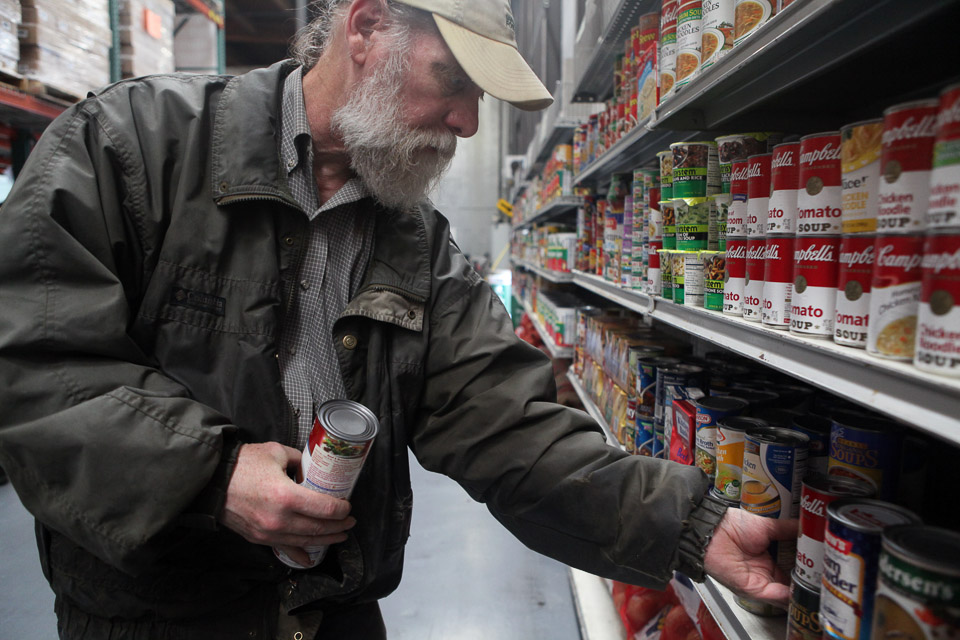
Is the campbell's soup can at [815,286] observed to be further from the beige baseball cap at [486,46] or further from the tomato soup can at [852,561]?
the beige baseball cap at [486,46]

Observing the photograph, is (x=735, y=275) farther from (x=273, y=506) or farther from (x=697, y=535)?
(x=273, y=506)

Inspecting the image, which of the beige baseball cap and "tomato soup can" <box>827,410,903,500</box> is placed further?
the beige baseball cap

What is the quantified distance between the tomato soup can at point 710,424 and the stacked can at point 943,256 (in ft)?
2.23

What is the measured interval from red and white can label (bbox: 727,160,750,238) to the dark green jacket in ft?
1.59

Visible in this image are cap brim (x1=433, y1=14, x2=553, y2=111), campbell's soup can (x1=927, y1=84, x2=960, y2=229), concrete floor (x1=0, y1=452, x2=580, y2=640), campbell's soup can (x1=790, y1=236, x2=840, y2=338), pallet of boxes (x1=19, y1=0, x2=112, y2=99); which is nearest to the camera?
campbell's soup can (x1=927, y1=84, x2=960, y2=229)

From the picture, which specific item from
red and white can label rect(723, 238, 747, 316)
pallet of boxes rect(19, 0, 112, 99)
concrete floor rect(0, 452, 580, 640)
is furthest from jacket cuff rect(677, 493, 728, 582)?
pallet of boxes rect(19, 0, 112, 99)

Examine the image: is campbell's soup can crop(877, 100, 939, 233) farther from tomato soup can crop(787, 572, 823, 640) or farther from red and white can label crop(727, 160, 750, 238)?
tomato soup can crop(787, 572, 823, 640)

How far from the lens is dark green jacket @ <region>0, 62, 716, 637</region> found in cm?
98

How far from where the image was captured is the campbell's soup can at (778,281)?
93 cm

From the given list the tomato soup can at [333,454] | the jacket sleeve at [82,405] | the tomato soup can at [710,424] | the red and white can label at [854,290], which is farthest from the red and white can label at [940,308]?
the jacket sleeve at [82,405]

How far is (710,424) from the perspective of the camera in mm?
1304

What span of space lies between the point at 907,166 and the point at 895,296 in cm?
14

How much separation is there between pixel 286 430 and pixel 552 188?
3.08 m

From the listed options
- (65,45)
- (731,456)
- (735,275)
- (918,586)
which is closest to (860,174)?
(735,275)
